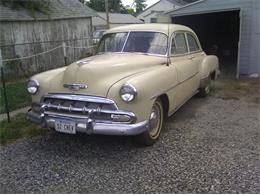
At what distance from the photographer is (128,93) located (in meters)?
3.90

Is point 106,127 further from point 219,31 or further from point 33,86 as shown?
point 219,31

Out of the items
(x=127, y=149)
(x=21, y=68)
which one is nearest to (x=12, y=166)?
(x=127, y=149)

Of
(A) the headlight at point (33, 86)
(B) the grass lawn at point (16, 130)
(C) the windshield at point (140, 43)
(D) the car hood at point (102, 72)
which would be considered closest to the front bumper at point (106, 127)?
(D) the car hood at point (102, 72)

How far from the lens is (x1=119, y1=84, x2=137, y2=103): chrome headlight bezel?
3.89 m

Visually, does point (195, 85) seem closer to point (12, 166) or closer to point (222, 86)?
point (222, 86)

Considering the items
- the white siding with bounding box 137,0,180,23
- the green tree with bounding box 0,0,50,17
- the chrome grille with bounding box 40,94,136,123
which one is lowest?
the chrome grille with bounding box 40,94,136,123

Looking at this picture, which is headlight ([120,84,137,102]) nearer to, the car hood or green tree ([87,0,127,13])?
the car hood

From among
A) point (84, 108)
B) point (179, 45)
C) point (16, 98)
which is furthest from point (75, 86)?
point (16, 98)

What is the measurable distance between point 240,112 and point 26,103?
180 inches

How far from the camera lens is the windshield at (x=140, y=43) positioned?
5305mm

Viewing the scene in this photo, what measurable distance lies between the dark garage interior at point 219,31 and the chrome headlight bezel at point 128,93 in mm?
11406

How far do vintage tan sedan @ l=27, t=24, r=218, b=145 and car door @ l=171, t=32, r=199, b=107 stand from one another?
0.06 ft

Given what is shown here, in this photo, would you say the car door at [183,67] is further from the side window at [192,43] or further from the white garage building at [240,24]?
the white garage building at [240,24]

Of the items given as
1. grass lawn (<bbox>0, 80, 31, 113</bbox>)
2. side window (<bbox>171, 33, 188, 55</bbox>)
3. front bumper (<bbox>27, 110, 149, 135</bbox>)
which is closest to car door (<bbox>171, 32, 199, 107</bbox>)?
side window (<bbox>171, 33, 188, 55</bbox>)
